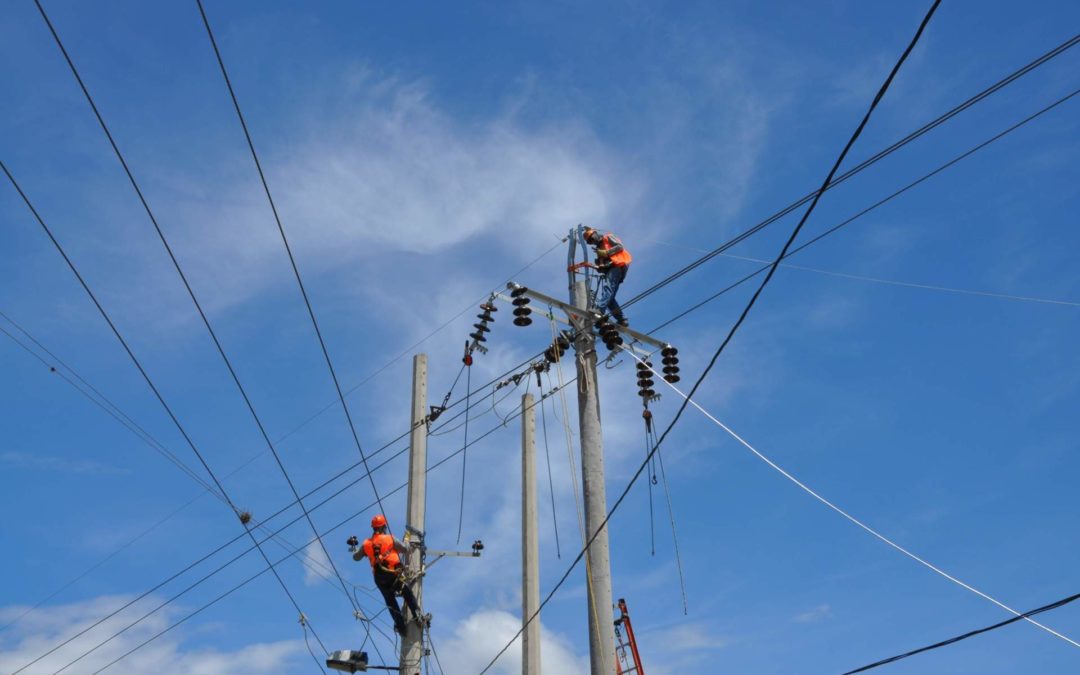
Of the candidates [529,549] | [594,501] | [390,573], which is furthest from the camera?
[529,549]

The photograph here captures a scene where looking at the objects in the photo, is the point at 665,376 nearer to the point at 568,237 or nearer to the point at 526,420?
the point at 568,237

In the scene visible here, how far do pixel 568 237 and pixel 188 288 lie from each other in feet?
15.8

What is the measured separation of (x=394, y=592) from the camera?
13.3m

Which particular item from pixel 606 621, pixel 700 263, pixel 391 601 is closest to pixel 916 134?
pixel 700 263

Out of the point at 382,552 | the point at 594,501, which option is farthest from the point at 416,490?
the point at 594,501

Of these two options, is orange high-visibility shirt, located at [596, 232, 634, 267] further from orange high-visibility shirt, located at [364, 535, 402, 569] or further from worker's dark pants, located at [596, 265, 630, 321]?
orange high-visibility shirt, located at [364, 535, 402, 569]

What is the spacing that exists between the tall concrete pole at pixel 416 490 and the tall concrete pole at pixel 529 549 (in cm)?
158

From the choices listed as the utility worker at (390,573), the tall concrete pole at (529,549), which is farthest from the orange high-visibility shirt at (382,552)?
the tall concrete pole at (529,549)

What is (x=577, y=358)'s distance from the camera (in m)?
12.2

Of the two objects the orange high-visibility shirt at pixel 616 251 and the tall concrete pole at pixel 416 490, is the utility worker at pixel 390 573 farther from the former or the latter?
the orange high-visibility shirt at pixel 616 251

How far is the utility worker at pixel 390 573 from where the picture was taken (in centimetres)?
1323

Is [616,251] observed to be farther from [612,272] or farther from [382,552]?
[382,552]

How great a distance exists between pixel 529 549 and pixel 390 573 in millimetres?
2549

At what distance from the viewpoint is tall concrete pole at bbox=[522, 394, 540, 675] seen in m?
14.4
